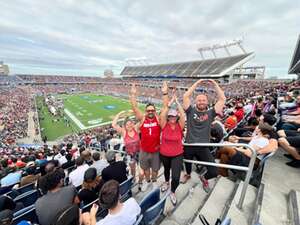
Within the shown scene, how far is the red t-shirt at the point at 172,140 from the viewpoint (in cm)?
297

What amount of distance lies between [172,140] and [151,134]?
15.9 inches

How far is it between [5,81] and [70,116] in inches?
2350

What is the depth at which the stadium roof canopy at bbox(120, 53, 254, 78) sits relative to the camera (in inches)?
1997

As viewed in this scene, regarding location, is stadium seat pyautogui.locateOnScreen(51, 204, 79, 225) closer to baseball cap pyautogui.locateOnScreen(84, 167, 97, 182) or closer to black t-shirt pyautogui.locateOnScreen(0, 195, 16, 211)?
baseball cap pyautogui.locateOnScreen(84, 167, 97, 182)

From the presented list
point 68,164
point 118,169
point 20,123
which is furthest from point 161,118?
point 20,123

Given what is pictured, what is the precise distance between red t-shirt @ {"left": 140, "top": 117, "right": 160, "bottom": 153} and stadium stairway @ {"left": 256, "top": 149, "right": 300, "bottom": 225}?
1.82 metres

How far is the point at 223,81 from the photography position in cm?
5109

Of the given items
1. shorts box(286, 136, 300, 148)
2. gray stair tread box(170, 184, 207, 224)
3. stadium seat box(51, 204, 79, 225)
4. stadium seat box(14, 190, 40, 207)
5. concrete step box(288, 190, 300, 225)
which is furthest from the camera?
shorts box(286, 136, 300, 148)

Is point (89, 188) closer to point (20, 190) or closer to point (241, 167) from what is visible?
point (20, 190)

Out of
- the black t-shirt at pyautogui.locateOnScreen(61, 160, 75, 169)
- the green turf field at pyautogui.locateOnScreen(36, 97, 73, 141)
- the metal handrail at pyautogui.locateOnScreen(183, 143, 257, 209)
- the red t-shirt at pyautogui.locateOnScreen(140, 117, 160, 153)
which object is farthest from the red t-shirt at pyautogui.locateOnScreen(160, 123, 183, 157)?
the green turf field at pyautogui.locateOnScreen(36, 97, 73, 141)

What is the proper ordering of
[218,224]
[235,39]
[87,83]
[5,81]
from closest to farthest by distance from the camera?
[218,224], [235,39], [5,81], [87,83]

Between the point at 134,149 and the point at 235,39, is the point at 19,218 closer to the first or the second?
the point at 134,149

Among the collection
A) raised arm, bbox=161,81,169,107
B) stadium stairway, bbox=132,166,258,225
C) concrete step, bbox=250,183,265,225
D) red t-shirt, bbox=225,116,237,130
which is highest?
raised arm, bbox=161,81,169,107

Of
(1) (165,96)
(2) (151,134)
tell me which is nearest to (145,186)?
(2) (151,134)
